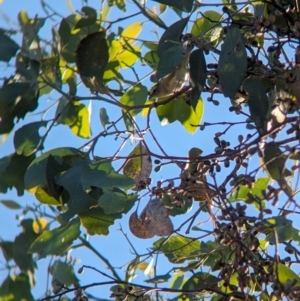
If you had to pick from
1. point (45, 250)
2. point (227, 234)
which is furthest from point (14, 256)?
point (227, 234)

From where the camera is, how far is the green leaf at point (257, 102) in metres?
0.75

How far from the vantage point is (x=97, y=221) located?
3.05ft

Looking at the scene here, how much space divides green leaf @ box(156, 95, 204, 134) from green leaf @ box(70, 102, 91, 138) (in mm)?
160

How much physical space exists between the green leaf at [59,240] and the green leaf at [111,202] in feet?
0.34

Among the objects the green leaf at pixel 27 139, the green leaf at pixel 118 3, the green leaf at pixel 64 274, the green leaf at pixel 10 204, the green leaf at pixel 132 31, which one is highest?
the green leaf at pixel 118 3

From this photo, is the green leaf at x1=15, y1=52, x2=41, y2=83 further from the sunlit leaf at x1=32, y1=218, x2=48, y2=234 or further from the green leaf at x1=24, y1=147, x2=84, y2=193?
the sunlit leaf at x1=32, y1=218, x2=48, y2=234

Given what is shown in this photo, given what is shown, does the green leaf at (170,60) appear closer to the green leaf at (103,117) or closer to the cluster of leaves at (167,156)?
the cluster of leaves at (167,156)

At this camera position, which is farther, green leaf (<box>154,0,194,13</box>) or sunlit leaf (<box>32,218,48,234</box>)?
sunlit leaf (<box>32,218,48,234</box>)

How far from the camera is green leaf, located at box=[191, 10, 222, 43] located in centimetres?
91

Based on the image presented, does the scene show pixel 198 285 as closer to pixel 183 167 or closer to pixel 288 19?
pixel 183 167

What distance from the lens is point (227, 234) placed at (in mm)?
734

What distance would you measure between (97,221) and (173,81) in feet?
0.71

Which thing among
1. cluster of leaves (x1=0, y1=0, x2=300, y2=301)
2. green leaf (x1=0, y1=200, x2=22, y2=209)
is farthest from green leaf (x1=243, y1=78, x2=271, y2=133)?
green leaf (x1=0, y1=200, x2=22, y2=209)

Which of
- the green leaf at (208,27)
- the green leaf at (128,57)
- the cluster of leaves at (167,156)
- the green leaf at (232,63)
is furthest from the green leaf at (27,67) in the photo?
the green leaf at (232,63)
